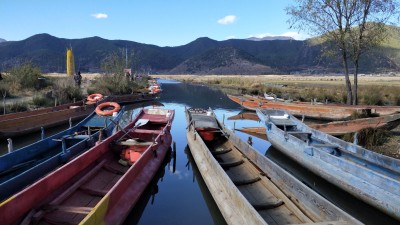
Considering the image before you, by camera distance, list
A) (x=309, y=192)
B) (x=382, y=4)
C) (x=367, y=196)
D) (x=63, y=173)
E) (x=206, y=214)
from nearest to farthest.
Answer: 1. (x=309, y=192)
2. (x=63, y=173)
3. (x=367, y=196)
4. (x=206, y=214)
5. (x=382, y=4)

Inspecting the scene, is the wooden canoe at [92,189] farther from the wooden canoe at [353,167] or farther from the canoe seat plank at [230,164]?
the wooden canoe at [353,167]

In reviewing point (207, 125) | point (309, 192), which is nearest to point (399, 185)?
point (309, 192)

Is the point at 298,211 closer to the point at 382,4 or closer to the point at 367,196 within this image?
the point at 367,196

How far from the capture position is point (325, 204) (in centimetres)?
590

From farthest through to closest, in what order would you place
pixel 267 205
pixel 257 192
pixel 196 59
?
pixel 196 59 < pixel 257 192 < pixel 267 205

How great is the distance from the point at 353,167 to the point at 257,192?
8.92 ft

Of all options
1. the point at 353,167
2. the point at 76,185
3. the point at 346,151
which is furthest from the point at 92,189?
the point at 346,151

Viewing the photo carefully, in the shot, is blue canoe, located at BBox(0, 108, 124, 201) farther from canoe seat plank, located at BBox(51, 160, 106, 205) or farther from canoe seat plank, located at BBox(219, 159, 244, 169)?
canoe seat plank, located at BBox(219, 159, 244, 169)

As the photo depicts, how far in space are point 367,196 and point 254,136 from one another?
9.72 metres

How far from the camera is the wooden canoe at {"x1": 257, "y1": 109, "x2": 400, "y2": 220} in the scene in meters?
7.40

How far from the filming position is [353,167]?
339 inches

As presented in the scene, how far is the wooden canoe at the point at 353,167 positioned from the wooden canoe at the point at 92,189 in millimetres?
4937

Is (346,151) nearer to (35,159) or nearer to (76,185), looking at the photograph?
(76,185)

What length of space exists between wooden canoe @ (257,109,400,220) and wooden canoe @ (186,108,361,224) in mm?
2178
